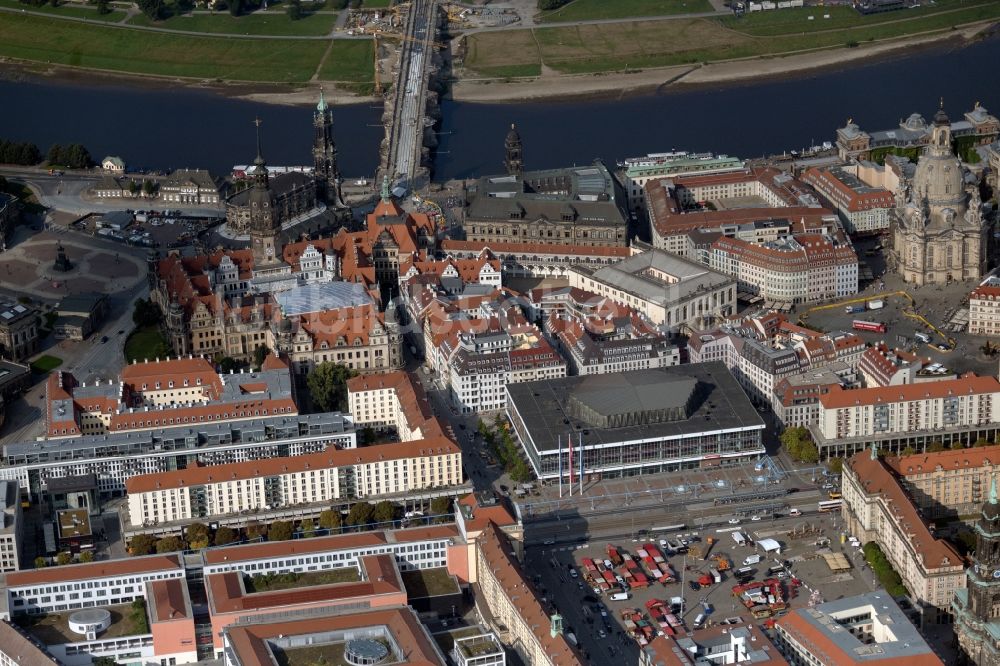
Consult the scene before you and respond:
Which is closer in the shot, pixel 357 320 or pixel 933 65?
pixel 357 320

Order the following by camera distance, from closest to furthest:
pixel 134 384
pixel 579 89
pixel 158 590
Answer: pixel 158 590
pixel 134 384
pixel 579 89

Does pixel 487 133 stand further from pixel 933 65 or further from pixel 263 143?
pixel 933 65

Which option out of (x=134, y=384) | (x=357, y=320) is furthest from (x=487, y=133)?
(x=134, y=384)

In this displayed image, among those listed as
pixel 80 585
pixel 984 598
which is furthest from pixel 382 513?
pixel 984 598

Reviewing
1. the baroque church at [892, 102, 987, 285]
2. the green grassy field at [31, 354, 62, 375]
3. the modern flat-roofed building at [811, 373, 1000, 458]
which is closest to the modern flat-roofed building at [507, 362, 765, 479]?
the modern flat-roofed building at [811, 373, 1000, 458]

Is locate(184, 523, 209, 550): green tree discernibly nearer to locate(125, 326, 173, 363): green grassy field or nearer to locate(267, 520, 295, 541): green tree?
locate(267, 520, 295, 541): green tree

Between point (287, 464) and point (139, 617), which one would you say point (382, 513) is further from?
point (139, 617)

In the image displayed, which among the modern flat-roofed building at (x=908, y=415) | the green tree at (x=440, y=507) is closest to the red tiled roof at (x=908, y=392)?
the modern flat-roofed building at (x=908, y=415)
